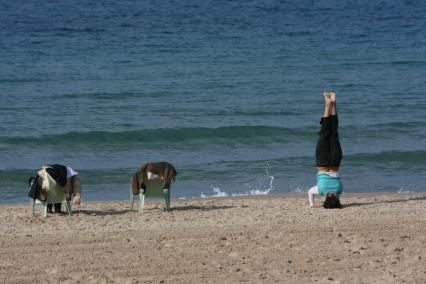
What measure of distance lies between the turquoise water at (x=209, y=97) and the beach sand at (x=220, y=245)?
2.91 metres

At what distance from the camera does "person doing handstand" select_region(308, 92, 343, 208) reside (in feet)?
40.3

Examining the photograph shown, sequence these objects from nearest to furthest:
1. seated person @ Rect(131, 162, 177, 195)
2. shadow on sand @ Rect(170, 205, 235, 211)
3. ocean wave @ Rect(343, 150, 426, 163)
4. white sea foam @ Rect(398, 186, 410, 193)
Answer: seated person @ Rect(131, 162, 177, 195)
shadow on sand @ Rect(170, 205, 235, 211)
white sea foam @ Rect(398, 186, 410, 193)
ocean wave @ Rect(343, 150, 426, 163)

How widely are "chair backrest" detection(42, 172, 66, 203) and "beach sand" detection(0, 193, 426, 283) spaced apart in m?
0.24

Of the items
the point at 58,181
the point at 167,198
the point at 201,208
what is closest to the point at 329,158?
the point at 201,208

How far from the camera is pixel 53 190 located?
11922 mm

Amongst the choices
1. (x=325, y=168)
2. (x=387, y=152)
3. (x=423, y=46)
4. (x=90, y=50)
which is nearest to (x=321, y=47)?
(x=423, y=46)

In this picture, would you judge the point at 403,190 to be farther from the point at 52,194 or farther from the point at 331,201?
the point at 52,194

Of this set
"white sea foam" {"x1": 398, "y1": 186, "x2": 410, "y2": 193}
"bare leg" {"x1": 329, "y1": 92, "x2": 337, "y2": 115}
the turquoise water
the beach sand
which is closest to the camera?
the beach sand

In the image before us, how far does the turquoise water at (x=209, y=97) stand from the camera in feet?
54.0

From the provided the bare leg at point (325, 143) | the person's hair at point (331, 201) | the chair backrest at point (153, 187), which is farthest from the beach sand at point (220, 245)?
the bare leg at point (325, 143)

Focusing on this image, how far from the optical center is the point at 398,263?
9453 millimetres

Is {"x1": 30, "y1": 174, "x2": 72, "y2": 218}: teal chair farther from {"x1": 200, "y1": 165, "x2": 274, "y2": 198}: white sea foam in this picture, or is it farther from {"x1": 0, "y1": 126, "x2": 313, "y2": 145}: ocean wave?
{"x1": 0, "y1": 126, "x2": 313, "y2": 145}: ocean wave

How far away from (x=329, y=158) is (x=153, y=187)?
7.54ft

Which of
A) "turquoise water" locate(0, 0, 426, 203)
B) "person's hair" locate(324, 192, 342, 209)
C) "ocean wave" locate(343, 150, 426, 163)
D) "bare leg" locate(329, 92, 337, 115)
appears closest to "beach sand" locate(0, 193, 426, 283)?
"person's hair" locate(324, 192, 342, 209)
